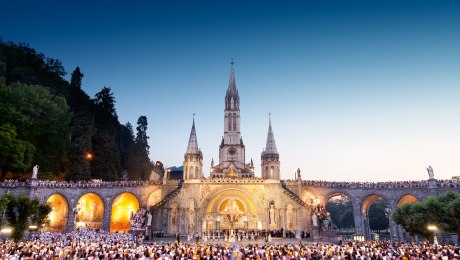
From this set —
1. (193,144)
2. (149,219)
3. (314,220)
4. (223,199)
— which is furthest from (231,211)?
(193,144)

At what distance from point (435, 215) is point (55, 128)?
151 ft

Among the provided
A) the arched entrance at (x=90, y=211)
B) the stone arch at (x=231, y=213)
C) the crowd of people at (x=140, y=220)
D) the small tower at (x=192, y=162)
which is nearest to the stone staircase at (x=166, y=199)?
the crowd of people at (x=140, y=220)

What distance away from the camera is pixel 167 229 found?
133ft

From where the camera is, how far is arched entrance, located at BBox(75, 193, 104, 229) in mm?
45719

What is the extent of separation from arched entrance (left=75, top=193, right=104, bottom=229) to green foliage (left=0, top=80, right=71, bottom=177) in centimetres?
603

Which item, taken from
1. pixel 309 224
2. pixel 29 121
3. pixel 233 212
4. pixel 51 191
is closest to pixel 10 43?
pixel 29 121

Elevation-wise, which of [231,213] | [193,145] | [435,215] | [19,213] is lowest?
[231,213]

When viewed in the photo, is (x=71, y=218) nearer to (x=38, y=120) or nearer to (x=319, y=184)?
(x=38, y=120)

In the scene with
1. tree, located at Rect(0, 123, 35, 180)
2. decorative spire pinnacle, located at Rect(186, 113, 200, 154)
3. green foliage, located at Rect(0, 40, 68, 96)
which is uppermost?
green foliage, located at Rect(0, 40, 68, 96)

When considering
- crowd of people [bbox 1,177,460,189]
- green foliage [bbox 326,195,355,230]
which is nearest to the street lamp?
crowd of people [bbox 1,177,460,189]

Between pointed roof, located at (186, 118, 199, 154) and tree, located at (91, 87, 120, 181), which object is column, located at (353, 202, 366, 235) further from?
tree, located at (91, 87, 120, 181)

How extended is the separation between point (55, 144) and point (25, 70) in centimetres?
1645

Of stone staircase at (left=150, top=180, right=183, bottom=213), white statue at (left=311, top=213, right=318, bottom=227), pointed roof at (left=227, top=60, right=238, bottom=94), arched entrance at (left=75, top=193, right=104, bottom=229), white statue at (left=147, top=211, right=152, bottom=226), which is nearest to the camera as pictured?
white statue at (left=311, top=213, right=318, bottom=227)

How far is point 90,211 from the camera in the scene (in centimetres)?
4653
